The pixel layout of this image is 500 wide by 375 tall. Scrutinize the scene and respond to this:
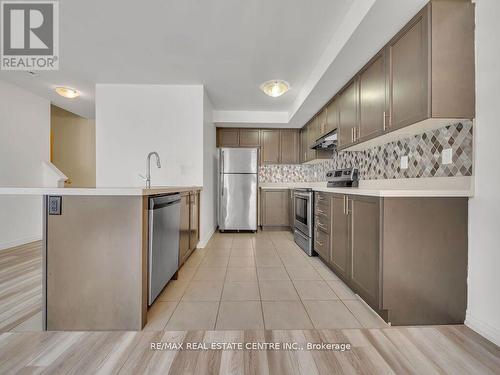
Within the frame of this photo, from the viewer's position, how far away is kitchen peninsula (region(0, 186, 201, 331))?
1.39 m

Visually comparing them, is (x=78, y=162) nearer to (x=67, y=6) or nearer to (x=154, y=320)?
(x=67, y=6)

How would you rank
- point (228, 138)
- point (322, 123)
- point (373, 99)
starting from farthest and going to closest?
1. point (228, 138)
2. point (322, 123)
3. point (373, 99)

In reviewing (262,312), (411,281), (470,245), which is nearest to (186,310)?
(262,312)

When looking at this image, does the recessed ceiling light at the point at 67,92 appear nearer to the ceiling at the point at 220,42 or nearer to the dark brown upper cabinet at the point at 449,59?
the ceiling at the point at 220,42

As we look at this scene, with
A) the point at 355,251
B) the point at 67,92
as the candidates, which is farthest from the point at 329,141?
the point at 67,92

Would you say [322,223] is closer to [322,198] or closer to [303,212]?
[322,198]

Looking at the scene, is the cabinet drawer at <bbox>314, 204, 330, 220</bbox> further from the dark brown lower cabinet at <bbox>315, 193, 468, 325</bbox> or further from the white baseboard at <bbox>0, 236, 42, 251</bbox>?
the white baseboard at <bbox>0, 236, 42, 251</bbox>

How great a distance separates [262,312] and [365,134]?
6.25 ft

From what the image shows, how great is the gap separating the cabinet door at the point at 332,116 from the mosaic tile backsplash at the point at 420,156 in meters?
0.46

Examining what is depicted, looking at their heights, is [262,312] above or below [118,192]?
below

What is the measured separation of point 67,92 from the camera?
11.7 ft

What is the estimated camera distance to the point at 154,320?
1.57m

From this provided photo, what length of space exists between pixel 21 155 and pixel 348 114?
4693 mm

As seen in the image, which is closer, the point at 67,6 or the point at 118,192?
the point at 118,192
